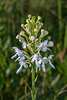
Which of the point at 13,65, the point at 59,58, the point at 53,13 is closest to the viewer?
the point at 13,65

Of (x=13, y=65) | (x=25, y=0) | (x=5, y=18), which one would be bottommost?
(x=13, y=65)

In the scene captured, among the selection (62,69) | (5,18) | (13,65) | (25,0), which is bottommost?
(62,69)

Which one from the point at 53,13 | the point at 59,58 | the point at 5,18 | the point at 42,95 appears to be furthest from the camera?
the point at 53,13

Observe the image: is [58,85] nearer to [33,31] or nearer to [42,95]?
[42,95]

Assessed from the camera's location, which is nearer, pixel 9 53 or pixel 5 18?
pixel 9 53

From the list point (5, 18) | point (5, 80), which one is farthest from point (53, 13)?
point (5, 80)

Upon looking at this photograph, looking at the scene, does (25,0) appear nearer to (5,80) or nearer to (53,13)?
(53,13)

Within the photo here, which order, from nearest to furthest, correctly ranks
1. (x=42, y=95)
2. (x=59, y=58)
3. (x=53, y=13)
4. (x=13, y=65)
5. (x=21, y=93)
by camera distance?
(x=42, y=95)
(x=21, y=93)
(x=13, y=65)
(x=59, y=58)
(x=53, y=13)

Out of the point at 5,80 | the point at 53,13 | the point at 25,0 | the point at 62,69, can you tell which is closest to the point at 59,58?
the point at 62,69

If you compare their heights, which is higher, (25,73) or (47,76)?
(25,73)
